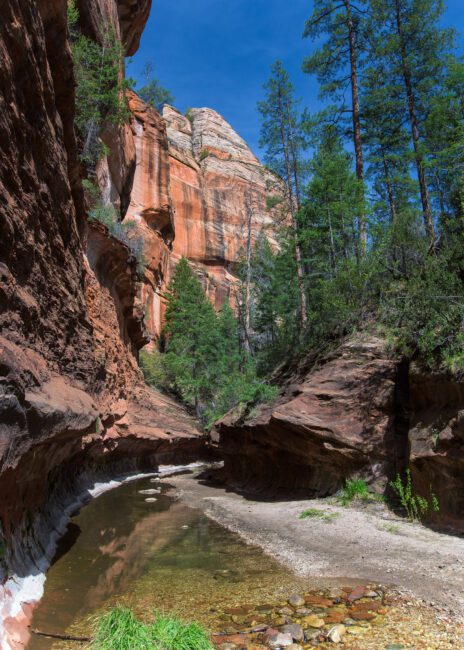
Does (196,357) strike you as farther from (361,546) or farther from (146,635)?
(146,635)

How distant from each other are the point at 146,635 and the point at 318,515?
784cm

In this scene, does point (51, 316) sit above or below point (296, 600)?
above

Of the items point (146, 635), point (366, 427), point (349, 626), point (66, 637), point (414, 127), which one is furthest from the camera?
point (414, 127)

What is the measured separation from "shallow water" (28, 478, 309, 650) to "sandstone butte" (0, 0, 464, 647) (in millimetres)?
679

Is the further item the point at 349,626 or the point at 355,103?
the point at 355,103

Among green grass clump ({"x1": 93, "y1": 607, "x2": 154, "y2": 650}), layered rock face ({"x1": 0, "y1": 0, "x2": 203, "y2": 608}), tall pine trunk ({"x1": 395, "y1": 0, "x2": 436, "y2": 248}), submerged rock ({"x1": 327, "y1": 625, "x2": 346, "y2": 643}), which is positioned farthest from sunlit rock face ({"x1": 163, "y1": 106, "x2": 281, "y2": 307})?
green grass clump ({"x1": 93, "y1": 607, "x2": 154, "y2": 650})

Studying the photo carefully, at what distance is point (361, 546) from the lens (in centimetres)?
900

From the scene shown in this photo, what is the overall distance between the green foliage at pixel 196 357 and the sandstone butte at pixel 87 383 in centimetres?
492

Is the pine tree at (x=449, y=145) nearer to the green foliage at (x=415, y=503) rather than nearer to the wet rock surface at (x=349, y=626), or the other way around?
the green foliage at (x=415, y=503)

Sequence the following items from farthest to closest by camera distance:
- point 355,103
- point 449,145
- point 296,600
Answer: point 355,103, point 449,145, point 296,600

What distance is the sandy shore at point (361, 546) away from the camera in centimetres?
684

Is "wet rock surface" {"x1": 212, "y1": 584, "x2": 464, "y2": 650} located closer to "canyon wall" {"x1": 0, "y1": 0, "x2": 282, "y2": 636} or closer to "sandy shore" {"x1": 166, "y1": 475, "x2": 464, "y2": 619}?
"sandy shore" {"x1": 166, "y1": 475, "x2": 464, "y2": 619}

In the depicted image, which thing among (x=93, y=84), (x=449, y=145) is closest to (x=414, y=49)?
(x=449, y=145)

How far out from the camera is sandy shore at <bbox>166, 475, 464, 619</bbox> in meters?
6.84
